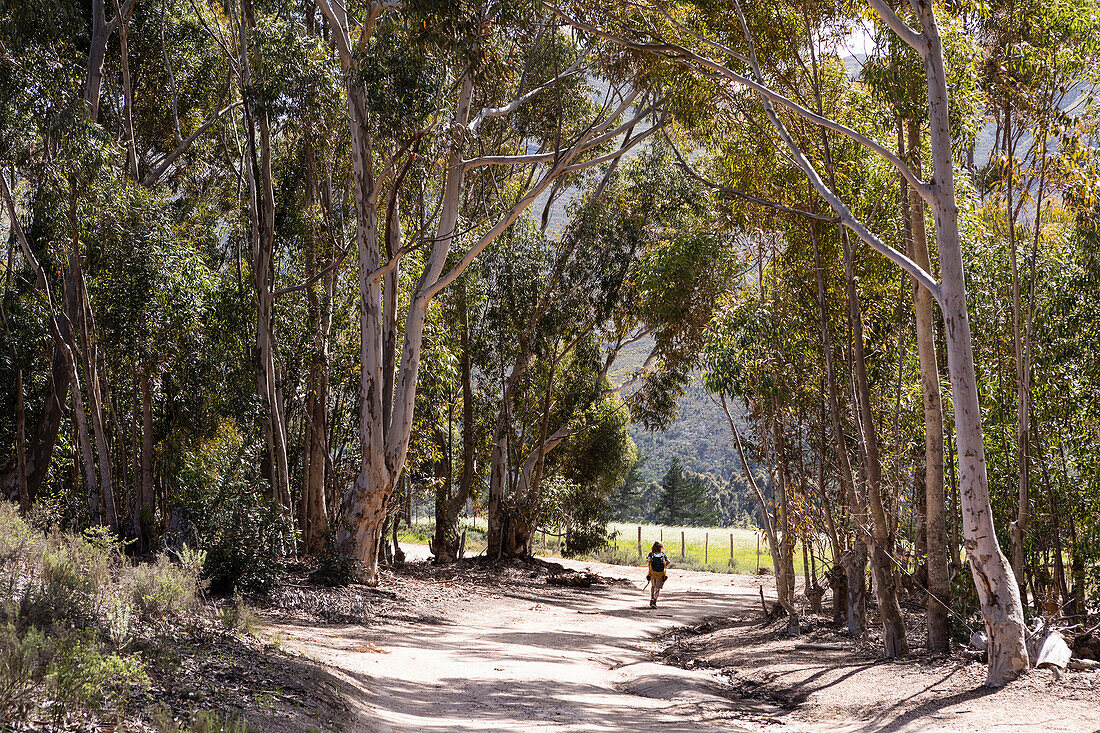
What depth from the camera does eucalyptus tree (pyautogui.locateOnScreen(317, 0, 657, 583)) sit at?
1121cm

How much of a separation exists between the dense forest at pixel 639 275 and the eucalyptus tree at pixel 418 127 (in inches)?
3.0

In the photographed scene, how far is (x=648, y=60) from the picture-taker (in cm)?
1076

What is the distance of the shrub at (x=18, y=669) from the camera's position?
3.92 m

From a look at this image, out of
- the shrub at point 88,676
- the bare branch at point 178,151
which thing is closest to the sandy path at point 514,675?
the shrub at point 88,676

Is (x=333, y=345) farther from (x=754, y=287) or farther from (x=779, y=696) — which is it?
(x=779, y=696)

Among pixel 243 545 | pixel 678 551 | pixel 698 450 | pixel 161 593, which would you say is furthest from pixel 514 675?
pixel 698 450

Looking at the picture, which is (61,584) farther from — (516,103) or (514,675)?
(516,103)

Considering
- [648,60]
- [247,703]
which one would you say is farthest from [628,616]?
[247,703]

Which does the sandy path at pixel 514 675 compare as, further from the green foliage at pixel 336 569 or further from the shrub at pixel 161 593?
the green foliage at pixel 336 569

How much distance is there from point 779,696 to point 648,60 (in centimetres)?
766

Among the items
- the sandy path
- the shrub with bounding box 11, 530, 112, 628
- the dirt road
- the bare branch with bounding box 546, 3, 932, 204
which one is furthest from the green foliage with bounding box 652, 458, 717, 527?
the shrub with bounding box 11, 530, 112, 628

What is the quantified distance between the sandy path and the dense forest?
214cm

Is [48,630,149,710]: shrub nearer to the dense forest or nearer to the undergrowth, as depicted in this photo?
the undergrowth

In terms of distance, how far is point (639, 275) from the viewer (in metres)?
16.0
